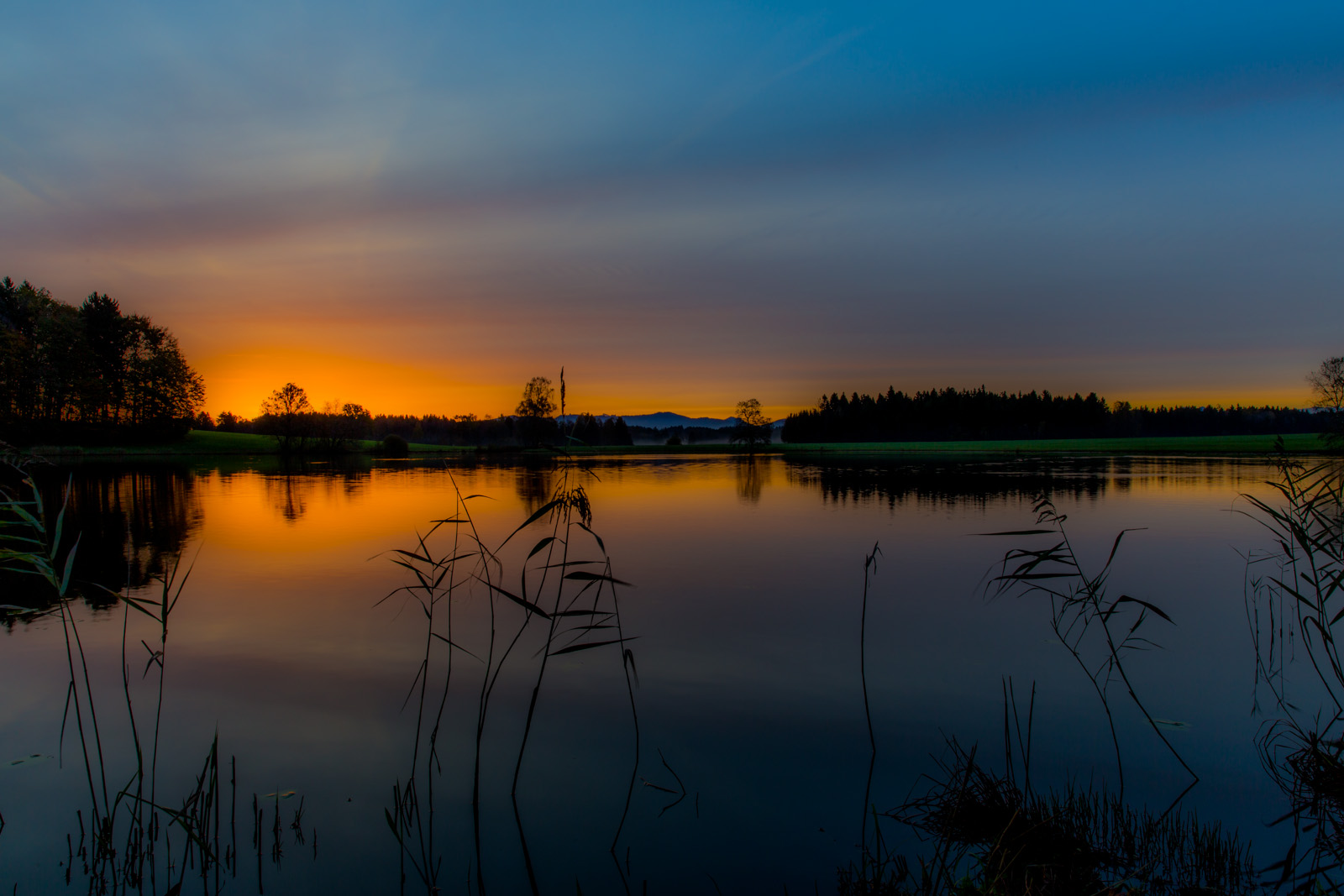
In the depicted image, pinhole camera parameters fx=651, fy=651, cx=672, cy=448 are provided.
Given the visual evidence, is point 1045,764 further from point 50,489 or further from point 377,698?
point 50,489

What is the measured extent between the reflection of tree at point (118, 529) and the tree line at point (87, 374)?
115 ft

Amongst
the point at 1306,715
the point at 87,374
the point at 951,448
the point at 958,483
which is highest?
the point at 87,374

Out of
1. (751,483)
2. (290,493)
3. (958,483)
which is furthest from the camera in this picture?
(751,483)

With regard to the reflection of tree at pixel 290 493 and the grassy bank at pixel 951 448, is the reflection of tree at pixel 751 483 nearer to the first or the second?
the reflection of tree at pixel 290 493

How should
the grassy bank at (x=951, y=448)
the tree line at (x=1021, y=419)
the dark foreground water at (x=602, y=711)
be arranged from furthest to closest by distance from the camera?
the tree line at (x=1021, y=419) → the grassy bank at (x=951, y=448) → the dark foreground water at (x=602, y=711)

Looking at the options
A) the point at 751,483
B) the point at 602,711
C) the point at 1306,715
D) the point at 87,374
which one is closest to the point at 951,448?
the point at 751,483

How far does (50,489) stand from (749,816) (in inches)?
1295

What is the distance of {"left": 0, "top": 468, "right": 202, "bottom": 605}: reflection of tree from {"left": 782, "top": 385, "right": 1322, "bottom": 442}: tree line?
10897 centimetres

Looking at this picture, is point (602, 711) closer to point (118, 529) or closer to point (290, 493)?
point (118, 529)

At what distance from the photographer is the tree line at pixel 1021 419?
368 ft

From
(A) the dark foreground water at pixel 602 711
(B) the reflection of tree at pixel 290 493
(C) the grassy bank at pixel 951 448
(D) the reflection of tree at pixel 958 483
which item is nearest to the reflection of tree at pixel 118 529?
(A) the dark foreground water at pixel 602 711

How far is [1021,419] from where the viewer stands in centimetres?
11475

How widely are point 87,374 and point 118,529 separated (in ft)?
195

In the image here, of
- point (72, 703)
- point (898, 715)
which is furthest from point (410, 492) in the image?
point (898, 715)
